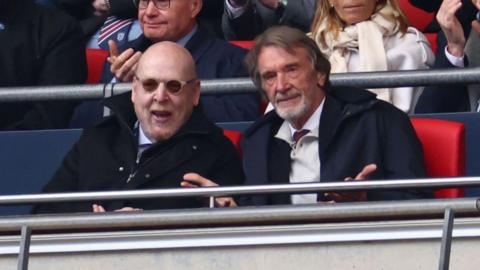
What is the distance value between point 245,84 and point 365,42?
74 cm

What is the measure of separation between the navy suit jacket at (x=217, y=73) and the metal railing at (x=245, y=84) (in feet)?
1.32

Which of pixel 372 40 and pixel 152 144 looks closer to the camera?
pixel 152 144

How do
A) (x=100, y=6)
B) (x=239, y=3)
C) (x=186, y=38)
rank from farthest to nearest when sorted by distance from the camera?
(x=100, y=6) < (x=239, y=3) < (x=186, y=38)

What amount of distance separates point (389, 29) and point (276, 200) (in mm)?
1319

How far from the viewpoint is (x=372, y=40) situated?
8102 millimetres

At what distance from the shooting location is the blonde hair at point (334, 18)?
27.0 ft

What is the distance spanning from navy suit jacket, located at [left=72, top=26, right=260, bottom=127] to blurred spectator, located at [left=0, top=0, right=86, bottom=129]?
0.17m

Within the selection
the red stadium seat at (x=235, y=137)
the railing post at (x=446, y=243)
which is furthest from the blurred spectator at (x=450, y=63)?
the railing post at (x=446, y=243)

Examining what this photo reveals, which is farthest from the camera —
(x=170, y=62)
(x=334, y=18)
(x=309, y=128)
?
(x=334, y=18)

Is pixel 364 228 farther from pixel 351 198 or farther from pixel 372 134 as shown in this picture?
pixel 372 134

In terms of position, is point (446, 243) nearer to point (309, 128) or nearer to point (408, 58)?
point (309, 128)

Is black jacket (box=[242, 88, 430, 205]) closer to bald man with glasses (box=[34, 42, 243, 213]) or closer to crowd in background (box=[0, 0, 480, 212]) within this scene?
crowd in background (box=[0, 0, 480, 212])

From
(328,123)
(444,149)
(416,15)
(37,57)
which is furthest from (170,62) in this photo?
(416,15)

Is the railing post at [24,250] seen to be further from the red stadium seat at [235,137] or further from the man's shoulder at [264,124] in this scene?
the red stadium seat at [235,137]
